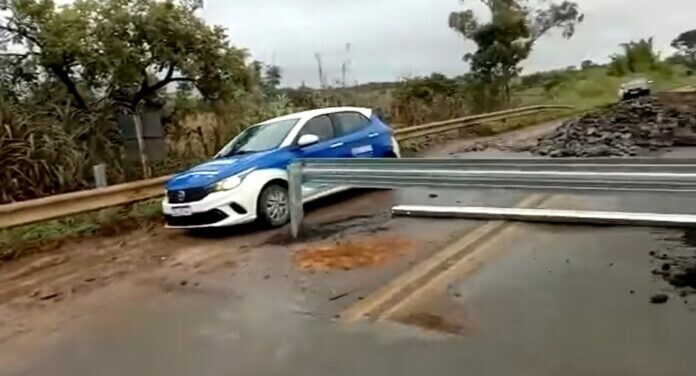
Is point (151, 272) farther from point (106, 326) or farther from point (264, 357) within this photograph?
point (264, 357)

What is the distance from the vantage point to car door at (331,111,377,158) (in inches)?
449

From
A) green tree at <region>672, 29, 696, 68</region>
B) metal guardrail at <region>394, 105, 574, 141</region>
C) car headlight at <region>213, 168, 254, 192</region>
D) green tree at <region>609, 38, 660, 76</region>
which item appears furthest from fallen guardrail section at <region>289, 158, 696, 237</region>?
green tree at <region>672, 29, 696, 68</region>

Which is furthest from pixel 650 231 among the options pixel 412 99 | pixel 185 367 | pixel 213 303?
pixel 412 99

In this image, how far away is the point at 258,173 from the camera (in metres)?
9.81

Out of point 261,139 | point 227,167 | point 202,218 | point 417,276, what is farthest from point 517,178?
point 261,139

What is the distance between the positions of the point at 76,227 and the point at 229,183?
2498mm

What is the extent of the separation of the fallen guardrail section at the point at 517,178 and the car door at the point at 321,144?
4.65 ft

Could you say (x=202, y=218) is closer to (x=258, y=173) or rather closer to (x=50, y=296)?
(x=258, y=173)

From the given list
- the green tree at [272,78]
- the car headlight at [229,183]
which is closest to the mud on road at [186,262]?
the car headlight at [229,183]

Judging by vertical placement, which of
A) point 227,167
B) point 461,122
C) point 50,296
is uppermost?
point 227,167

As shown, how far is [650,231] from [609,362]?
13.1 feet

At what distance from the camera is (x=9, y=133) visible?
1097cm

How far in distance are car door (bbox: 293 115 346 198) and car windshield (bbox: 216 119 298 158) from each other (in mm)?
267

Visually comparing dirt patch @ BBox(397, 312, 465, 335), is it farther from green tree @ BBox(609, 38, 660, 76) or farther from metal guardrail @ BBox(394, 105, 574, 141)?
green tree @ BBox(609, 38, 660, 76)
